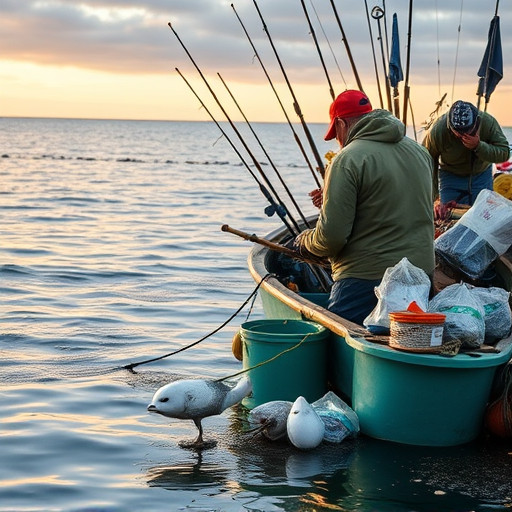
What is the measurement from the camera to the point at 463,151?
28.9 ft

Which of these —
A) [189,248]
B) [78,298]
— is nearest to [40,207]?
[189,248]

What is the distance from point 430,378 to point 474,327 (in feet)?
1.40

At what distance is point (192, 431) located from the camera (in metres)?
6.41

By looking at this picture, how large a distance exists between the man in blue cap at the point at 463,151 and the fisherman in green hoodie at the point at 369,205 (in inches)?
78.0

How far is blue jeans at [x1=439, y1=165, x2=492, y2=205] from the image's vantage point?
9.10 metres

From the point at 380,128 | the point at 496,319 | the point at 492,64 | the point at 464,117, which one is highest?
the point at 492,64

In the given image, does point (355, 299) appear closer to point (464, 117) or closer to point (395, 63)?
point (464, 117)

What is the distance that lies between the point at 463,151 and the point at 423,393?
372 centimetres

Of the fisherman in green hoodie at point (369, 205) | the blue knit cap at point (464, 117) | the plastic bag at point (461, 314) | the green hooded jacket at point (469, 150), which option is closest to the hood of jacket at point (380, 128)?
the fisherman in green hoodie at point (369, 205)

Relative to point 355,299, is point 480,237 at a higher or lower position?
higher

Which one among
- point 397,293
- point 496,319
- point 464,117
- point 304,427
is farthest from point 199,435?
point 464,117

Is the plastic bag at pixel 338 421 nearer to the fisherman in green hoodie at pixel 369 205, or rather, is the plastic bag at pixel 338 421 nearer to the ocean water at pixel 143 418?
the ocean water at pixel 143 418

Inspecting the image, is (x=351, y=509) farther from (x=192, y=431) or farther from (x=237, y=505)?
(x=192, y=431)

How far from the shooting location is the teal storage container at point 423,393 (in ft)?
18.1
